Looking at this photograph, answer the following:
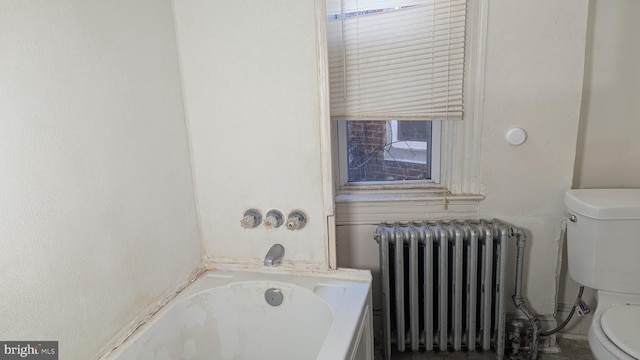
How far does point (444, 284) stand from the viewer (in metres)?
1.77

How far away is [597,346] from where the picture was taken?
1.43 meters

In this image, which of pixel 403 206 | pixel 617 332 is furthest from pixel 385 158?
pixel 617 332

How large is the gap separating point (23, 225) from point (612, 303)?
80.8 inches

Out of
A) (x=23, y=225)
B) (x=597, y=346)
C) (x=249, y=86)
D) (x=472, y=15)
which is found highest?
(x=472, y=15)

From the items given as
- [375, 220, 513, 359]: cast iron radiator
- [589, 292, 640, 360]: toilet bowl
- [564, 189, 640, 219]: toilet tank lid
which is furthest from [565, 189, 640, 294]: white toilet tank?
[375, 220, 513, 359]: cast iron radiator

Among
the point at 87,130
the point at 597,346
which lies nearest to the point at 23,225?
the point at 87,130

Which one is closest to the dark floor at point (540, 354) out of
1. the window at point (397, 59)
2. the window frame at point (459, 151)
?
the window frame at point (459, 151)

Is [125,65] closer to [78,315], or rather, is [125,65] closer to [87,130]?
[87,130]

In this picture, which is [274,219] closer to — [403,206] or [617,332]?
[403,206]

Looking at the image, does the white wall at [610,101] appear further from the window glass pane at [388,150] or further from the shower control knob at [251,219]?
the shower control knob at [251,219]

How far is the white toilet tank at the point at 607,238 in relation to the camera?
155cm

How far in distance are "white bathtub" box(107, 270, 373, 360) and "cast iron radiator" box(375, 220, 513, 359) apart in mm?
352

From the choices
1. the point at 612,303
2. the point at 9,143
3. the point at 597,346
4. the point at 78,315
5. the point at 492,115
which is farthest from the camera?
the point at 492,115

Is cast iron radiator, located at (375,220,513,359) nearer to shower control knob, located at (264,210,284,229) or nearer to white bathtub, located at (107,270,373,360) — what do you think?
white bathtub, located at (107,270,373,360)
